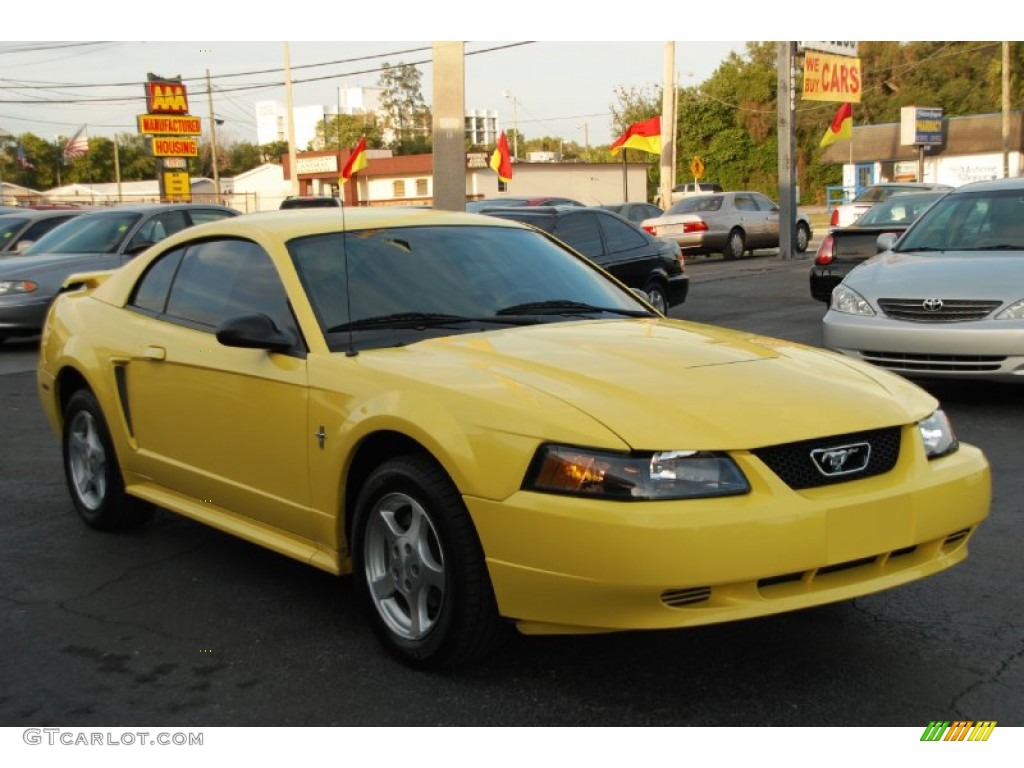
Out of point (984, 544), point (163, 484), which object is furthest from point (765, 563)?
point (163, 484)

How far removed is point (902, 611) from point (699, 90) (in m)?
78.8

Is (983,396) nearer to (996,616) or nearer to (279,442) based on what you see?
(996,616)

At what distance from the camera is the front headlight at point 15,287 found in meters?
13.5

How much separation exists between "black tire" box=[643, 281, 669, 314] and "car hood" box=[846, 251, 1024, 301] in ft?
16.7

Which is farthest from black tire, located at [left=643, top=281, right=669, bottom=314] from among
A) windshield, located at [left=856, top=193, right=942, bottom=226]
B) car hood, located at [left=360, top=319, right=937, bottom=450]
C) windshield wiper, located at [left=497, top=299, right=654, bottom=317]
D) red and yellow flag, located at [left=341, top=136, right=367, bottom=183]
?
car hood, located at [left=360, top=319, right=937, bottom=450]

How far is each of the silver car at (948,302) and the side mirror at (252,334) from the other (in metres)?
5.15

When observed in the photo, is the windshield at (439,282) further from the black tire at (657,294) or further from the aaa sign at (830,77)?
the aaa sign at (830,77)

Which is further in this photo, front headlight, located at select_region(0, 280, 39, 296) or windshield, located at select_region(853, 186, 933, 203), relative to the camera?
windshield, located at select_region(853, 186, 933, 203)

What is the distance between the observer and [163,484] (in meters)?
5.27

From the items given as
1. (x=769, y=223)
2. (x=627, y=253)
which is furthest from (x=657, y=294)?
(x=769, y=223)

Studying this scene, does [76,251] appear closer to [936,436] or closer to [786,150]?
[936,436]

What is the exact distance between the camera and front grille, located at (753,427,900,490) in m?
3.57

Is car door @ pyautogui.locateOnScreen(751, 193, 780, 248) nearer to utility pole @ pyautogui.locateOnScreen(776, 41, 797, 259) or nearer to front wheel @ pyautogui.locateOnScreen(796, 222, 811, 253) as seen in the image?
front wheel @ pyautogui.locateOnScreen(796, 222, 811, 253)

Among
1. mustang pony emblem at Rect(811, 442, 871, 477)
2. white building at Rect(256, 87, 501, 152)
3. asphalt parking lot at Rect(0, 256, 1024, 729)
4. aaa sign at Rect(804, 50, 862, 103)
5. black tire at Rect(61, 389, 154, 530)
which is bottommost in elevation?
asphalt parking lot at Rect(0, 256, 1024, 729)
